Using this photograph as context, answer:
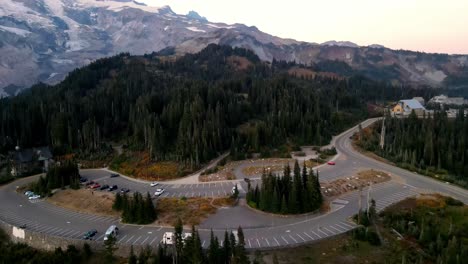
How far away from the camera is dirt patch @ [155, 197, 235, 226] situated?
53.7m

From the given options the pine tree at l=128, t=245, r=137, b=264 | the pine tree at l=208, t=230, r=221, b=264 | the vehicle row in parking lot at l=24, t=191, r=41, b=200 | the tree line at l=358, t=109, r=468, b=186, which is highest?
the tree line at l=358, t=109, r=468, b=186

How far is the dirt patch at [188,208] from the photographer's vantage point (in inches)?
2112

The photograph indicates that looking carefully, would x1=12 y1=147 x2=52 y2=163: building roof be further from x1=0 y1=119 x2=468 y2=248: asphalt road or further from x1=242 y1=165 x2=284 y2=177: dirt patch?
x1=242 y1=165 x2=284 y2=177: dirt patch

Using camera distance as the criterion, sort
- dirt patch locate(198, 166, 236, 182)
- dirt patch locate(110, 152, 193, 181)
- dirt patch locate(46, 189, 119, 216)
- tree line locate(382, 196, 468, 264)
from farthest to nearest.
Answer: dirt patch locate(110, 152, 193, 181), dirt patch locate(198, 166, 236, 182), dirt patch locate(46, 189, 119, 216), tree line locate(382, 196, 468, 264)

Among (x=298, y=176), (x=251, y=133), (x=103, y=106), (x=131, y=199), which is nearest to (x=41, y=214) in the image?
(x=131, y=199)

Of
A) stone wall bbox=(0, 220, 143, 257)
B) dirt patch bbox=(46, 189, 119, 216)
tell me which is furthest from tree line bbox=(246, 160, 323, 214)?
dirt patch bbox=(46, 189, 119, 216)

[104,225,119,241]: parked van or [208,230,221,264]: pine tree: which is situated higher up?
[208,230,221,264]: pine tree

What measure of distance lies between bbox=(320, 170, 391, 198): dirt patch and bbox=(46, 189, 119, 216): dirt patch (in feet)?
108

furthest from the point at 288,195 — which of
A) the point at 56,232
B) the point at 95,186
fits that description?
the point at 95,186

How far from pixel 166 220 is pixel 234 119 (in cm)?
5439

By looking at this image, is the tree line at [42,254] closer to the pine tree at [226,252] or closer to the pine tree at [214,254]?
the pine tree at [214,254]

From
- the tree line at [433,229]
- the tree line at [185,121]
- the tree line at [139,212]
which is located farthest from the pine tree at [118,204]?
the tree line at [433,229]

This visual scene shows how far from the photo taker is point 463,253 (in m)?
41.4

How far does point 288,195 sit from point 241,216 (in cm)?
739
